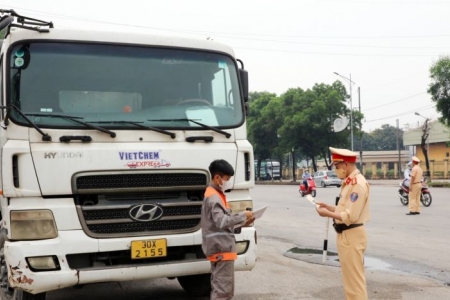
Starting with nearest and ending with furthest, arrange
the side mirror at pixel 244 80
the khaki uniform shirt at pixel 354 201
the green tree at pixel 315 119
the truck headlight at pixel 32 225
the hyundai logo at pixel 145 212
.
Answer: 1. the khaki uniform shirt at pixel 354 201
2. the truck headlight at pixel 32 225
3. the hyundai logo at pixel 145 212
4. the side mirror at pixel 244 80
5. the green tree at pixel 315 119

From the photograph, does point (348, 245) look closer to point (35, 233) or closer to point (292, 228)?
point (35, 233)

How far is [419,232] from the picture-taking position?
1256 cm

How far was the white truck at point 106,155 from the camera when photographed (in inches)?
206

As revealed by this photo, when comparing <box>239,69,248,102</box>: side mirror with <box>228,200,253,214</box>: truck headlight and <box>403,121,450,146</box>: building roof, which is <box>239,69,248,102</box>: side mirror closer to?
<box>228,200,253,214</box>: truck headlight

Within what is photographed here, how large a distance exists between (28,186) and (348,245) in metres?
2.86

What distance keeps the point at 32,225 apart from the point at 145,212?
1.02 meters

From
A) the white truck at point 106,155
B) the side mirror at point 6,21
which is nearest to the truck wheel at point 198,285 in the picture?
the white truck at point 106,155

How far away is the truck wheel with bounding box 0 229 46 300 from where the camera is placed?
5594 millimetres

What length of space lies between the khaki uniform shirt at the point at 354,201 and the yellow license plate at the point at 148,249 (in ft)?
5.40

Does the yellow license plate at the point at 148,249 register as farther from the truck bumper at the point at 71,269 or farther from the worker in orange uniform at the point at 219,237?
the worker in orange uniform at the point at 219,237

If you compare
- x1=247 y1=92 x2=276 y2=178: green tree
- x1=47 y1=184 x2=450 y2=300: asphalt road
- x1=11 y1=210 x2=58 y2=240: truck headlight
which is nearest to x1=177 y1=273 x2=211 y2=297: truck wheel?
x1=47 y1=184 x2=450 y2=300: asphalt road

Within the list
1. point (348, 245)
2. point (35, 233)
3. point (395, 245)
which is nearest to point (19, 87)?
point (35, 233)

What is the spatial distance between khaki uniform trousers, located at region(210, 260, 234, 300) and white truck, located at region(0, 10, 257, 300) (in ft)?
1.69

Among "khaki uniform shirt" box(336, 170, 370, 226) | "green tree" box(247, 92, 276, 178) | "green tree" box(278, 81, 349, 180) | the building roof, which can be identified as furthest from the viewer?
"green tree" box(247, 92, 276, 178)
